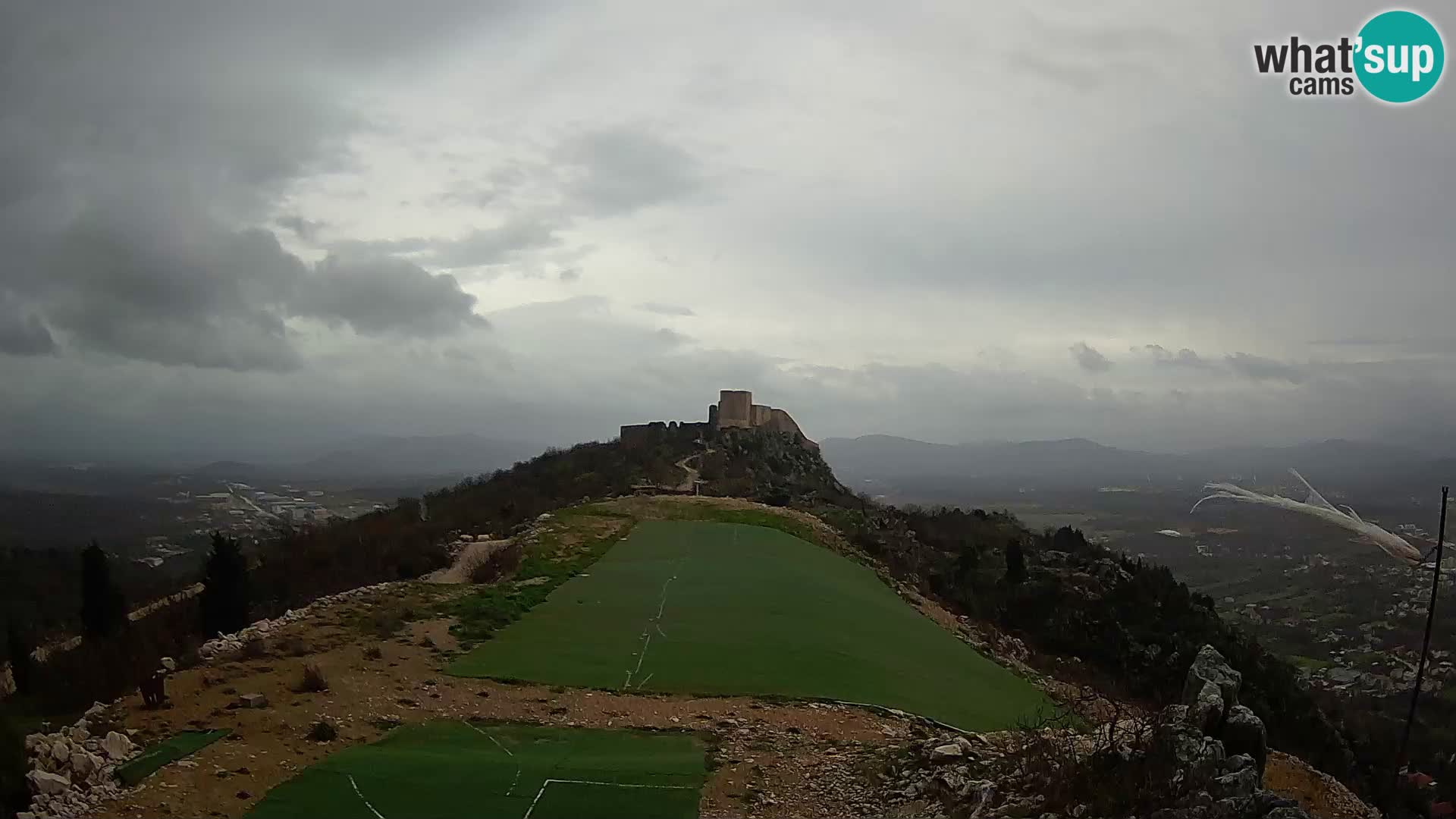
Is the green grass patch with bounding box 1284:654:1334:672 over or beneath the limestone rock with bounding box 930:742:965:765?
beneath

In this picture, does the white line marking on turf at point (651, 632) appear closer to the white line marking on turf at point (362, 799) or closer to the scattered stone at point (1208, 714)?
the white line marking on turf at point (362, 799)

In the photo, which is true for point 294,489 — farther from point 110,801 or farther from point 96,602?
point 110,801

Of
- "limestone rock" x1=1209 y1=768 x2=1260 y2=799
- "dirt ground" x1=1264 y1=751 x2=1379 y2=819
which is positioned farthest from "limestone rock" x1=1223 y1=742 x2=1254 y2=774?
"dirt ground" x1=1264 y1=751 x2=1379 y2=819

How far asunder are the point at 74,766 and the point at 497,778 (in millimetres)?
4360

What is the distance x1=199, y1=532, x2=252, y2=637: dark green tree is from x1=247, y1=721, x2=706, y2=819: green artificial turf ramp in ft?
26.1

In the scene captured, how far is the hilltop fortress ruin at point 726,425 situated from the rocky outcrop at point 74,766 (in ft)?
181

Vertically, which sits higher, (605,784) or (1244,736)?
(1244,736)

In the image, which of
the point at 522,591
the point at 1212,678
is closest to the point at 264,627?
the point at 522,591

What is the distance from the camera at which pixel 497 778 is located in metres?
9.96

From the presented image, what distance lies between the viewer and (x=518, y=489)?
1857 inches

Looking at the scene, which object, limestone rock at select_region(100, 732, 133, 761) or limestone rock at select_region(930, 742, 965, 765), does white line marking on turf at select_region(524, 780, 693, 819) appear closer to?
limestone rock at select_region(930, 742, 965, 765)

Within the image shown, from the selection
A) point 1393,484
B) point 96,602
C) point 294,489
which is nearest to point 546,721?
point 96,602

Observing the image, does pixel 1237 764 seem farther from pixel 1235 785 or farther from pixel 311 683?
pixel 311 683

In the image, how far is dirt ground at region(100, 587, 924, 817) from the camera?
370 inches
